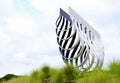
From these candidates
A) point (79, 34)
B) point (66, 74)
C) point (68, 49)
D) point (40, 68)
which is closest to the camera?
point (66, 74)

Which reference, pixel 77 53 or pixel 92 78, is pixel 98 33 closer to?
pixel 77 53

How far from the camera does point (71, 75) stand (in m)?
12.2

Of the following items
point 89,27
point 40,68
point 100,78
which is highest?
point 89,27

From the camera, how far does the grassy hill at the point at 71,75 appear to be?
30.8 ft

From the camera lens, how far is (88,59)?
693 inches

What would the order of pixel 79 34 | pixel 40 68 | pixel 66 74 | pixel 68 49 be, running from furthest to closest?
pixel 68 49 < pixel 79 34 < pixel 40 68 < pixel 66 74

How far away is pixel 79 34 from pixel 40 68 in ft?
14.3

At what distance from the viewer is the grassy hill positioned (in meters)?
9.38

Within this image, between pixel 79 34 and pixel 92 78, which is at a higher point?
pixel 79 34

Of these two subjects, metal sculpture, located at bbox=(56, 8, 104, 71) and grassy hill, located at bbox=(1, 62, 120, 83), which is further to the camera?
metal sculpture, located at bbox=(56, 8, 104, 71)

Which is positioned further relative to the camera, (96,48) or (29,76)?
(96,48)

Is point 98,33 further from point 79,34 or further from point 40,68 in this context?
point 40,68

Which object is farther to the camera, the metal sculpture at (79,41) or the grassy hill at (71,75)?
the metal sculpture at (79,41)

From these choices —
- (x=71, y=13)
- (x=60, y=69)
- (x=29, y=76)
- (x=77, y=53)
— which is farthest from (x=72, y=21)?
(x=60, y=69)
